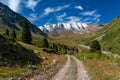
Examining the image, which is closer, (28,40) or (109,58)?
(109,58)

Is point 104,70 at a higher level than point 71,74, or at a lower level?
higher

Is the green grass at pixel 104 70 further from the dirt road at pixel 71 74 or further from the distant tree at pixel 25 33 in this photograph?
the distant tree at pixel 25 33

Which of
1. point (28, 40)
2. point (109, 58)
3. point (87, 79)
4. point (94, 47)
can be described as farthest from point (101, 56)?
point (94, 47)

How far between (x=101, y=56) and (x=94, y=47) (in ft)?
262

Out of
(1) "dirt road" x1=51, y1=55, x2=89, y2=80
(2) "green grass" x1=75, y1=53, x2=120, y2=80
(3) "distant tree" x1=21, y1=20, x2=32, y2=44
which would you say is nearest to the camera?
(1) "dirt road" x1=51, y1=55, x2=89, y2=80

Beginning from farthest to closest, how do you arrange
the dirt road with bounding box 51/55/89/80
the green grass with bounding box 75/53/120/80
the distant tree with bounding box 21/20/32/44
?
1. the distant tree with bounding box 21/20/32/44
2. the green grass with bounding box 75/53/120/80
3. the dirt road with bounding box 51/55/89/80

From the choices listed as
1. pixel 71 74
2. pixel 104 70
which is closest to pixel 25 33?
pixel 104 70

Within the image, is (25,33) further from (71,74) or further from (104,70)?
(71,74)

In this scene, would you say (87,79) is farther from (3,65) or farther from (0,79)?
(3,65)

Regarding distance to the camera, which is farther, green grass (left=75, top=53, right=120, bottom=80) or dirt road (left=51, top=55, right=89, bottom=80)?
green grass (left=75, top=53, right=120, bottom=80)

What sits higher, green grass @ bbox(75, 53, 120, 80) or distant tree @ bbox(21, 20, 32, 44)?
distant tree @ bbox(21, 20, 32, 44)

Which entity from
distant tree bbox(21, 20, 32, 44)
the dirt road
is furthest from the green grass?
distant tree bbox(21, 20, 32, 44)

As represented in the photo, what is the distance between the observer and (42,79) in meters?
23.5

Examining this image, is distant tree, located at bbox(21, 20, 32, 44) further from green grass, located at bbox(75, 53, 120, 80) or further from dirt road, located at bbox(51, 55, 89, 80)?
dirt road, located at bbox(51, 55, 89, 80)
